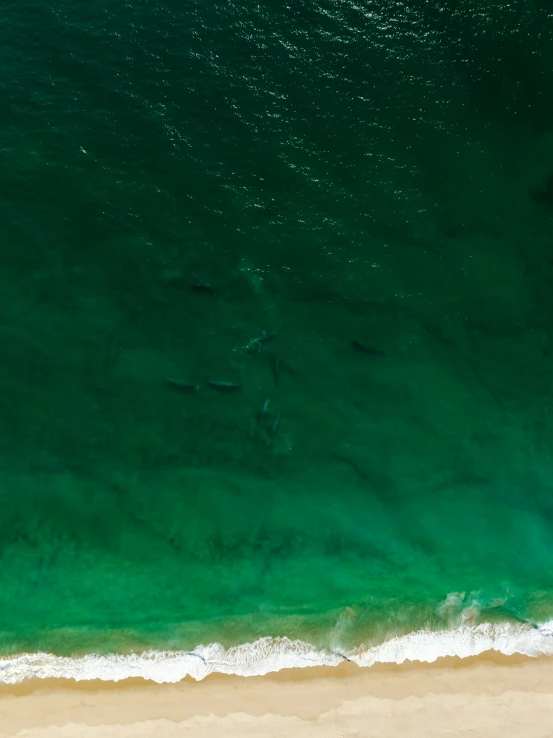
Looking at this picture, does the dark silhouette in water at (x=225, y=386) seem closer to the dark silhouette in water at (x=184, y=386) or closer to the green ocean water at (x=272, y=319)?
the green ocean water at (x=272, y=319)

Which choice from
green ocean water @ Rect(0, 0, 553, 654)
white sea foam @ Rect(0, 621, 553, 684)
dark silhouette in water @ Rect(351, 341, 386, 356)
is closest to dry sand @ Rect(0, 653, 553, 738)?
white sea foam @ Rect(0, 621, 553, 684)

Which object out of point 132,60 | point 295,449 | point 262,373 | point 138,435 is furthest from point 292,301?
point 132,60

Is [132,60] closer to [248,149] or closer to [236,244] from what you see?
[248,149]

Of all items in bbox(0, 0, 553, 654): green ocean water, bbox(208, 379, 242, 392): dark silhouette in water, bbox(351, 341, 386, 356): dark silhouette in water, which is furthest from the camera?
bbox(351, 341, 386, 356): dark silhouette in water

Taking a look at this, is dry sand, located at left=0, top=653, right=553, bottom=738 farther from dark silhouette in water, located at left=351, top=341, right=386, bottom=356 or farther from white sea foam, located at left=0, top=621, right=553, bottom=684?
dark silhouette in water, located at left=351, top=341, right=386, bottom=356

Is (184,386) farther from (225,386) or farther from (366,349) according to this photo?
(366,349)
